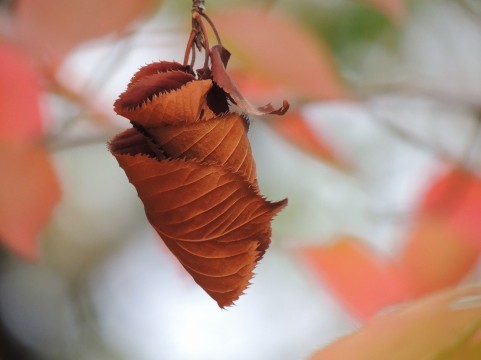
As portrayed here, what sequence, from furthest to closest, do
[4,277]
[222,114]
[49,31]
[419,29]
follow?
1. [419,29]
2. [4,277]
3. [49,31]
4. [222,114]

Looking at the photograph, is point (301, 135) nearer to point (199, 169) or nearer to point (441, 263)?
point (441, 263)

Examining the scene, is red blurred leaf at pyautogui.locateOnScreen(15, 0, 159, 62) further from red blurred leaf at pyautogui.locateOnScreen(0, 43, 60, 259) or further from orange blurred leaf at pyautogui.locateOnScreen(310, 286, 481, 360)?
orange blurred leaf at pyautogui.locateOnScreen(310, 286, 481, 360)

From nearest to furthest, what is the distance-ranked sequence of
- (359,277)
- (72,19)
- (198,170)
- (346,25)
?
(198,170) < (72,19) < (359,277) < (346,25)

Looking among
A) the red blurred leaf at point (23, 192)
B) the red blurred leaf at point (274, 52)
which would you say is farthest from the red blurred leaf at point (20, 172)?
the red blurred leaf at point (274, 52)

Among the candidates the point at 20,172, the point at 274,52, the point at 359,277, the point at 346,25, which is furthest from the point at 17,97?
the point at 346,25

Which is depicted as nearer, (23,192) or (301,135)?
(23,192)

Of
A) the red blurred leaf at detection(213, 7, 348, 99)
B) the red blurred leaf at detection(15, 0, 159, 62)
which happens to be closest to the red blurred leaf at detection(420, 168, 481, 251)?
the red blurred leaf at detection(213, 7, 348, 99)

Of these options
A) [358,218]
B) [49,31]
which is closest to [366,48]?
[358,218]

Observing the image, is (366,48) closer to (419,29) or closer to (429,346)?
(419,29)
